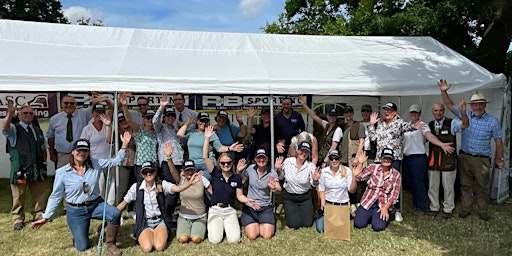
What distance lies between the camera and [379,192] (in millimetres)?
4824

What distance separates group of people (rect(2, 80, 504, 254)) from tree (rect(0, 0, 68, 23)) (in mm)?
11123

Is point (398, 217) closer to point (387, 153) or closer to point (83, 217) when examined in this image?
point (387, 153)

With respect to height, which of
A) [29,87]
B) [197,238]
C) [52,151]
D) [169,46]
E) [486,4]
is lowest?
[197,238]

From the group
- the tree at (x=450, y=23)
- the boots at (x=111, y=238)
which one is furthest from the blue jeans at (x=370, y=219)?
the tree at (x=450, y=23)

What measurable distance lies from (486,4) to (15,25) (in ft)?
26.5

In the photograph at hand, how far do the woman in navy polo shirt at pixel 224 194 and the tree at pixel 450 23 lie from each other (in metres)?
5.94

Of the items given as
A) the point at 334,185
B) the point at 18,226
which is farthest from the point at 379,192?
the point at 18,226

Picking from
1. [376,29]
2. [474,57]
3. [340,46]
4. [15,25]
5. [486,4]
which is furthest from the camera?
[376,29]

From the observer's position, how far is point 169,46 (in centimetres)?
588

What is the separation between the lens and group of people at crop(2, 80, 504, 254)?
13.5 feet

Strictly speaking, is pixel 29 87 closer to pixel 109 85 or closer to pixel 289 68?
pixel 109 85

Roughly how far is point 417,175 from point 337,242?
1669 mm

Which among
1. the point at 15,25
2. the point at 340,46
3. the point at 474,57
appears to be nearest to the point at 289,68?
the point at 340,46

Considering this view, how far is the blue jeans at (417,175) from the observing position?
5160 millimetres
